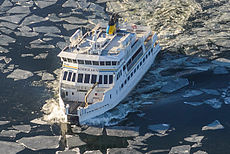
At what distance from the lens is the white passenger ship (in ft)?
123

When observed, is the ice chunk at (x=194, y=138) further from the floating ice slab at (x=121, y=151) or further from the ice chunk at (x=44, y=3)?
the ice chunk at (x=44, y=3)

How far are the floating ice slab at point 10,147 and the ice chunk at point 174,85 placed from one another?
13.8m

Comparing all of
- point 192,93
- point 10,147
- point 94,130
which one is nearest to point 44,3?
point 192,93

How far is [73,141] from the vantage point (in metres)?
35.1

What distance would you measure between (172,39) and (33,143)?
22.3m

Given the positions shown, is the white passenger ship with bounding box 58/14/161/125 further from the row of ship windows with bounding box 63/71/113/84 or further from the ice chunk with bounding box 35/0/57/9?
the ice chunk with bounding box 35/0/57/9

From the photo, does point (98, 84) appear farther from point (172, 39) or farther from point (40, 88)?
point (172, 39)

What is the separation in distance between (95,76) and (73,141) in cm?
611

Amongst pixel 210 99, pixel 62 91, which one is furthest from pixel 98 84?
pixel 210 99

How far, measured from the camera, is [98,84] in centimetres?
3831

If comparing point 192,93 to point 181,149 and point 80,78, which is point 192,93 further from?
point 80,78

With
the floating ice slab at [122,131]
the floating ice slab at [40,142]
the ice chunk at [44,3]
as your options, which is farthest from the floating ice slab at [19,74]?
the ice chunk at [44,3]

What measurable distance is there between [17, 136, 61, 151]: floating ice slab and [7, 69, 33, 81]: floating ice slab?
10.3 meters

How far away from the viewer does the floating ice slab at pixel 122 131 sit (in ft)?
117
